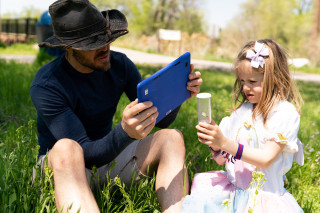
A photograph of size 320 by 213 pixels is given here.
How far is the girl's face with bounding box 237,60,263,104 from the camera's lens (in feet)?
6.15

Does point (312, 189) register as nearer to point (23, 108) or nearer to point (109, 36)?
point (109, 36)

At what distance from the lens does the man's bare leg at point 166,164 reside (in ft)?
6.30

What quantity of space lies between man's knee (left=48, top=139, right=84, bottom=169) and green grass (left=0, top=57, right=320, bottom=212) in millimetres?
87

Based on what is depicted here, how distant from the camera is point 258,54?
1832 millimetres

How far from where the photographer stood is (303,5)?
111ft

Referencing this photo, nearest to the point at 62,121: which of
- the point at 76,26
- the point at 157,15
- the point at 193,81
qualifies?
the point at 76,26

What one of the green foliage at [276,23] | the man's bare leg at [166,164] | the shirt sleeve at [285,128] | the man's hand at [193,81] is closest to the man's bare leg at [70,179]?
the man's bare leg at [166,164]

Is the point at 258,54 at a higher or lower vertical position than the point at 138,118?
higher

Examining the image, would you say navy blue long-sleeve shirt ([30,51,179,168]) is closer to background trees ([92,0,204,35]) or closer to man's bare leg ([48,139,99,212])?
man's bare leg ([48,139,99,212])

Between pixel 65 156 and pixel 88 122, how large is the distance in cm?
52

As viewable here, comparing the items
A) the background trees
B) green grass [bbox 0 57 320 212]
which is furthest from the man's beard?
the background trees

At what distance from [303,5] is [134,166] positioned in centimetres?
3594

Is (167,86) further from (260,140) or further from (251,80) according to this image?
(260,140)

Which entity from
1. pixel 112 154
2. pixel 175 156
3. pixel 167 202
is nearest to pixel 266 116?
pixel 175 156
